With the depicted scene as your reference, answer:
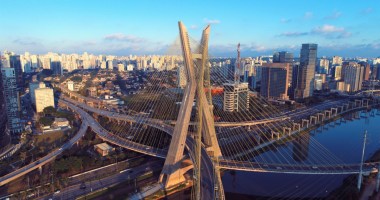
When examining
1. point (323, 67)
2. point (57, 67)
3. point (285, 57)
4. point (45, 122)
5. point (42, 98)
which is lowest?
point (45, 122)

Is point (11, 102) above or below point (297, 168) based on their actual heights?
above

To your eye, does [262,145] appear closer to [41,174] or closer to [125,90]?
[41,174]

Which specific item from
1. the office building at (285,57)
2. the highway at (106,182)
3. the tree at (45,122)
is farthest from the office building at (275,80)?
the tree at (45,122)

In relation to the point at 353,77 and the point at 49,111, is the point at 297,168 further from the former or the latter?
the point at 353,77

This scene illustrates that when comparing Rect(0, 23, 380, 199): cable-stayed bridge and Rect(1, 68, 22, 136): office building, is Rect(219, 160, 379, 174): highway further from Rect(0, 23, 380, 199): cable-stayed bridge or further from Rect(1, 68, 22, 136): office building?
Answer: Rect(1, 68, 22, 136): office building

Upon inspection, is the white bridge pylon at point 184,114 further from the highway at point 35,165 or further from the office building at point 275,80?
the office building at point 275,80

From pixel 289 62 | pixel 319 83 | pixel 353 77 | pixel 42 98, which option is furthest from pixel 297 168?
pixel 353 77
